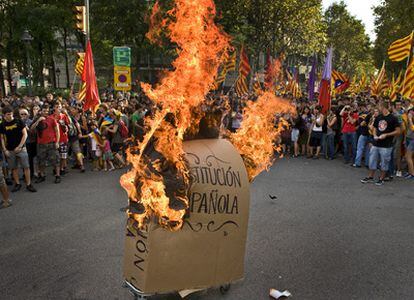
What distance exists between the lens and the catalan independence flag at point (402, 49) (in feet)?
43.1

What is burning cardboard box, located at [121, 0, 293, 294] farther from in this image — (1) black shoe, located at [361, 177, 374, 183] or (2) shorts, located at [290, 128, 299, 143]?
(2) shorts, located at [290, 128, 299, 143]

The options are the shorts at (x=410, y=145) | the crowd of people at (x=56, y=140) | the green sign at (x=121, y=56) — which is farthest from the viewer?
the green sign at (x=121, y=56)

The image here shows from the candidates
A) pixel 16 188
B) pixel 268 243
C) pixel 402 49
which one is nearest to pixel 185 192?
pixel 268 243

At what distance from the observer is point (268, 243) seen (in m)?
5.28

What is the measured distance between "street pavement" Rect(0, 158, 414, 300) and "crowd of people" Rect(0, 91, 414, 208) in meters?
0.76

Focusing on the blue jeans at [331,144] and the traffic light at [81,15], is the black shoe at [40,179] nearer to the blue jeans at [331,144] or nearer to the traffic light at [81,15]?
the traffic light at [81,15]

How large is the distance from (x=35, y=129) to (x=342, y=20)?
1939 inches

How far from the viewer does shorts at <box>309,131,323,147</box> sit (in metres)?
12.2

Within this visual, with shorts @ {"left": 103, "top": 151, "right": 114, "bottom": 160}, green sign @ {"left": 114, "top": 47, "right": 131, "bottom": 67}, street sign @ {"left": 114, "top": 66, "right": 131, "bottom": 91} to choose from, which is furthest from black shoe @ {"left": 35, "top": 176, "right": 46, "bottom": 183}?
green sign @ {"left": 114, "top": 47, "right": 131, "bottom": 67}

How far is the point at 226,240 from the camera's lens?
3334 mm

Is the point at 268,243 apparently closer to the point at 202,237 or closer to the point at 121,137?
the point at 202,237

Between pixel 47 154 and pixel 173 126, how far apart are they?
685 centimetres

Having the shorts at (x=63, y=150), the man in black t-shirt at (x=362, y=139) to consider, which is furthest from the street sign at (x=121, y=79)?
the man in black t-shirt at (x=362, y=139)

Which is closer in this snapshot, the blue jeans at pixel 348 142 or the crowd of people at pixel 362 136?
the crowd of people at pixel 362 136
